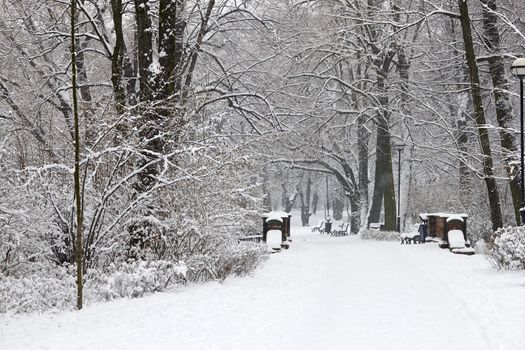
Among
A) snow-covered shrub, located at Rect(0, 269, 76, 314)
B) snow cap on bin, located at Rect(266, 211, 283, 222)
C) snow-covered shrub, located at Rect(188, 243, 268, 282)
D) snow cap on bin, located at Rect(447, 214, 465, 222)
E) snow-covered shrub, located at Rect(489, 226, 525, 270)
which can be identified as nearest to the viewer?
snow-covered shrub, located at Rect(0, 269, 76, 314)

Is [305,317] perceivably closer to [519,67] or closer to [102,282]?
[102,282]

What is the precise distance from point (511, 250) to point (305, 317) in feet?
18.2

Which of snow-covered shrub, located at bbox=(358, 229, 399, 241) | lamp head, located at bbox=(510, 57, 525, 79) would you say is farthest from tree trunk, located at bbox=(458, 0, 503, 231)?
snow-covered shrub, located at bbox=(358, 229, 399, 241)

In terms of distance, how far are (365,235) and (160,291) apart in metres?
17.3

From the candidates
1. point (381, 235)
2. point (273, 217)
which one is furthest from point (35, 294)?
point (381, 235)

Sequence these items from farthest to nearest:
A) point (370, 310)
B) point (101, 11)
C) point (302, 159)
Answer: point (302, 159), point (101, 11), point (370, 310)

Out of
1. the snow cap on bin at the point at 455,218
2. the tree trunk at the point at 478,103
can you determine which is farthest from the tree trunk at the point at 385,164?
the tree trunk at the point at 478,103

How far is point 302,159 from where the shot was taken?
1219 inches

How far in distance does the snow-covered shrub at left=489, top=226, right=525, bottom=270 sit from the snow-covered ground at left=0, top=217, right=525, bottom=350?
0.26 metres

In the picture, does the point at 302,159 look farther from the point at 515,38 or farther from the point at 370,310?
the point at 370,310

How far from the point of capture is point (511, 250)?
11617mm

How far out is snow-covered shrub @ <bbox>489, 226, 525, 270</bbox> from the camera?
37.4ft

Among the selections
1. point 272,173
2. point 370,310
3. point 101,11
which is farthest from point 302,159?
point 370,310

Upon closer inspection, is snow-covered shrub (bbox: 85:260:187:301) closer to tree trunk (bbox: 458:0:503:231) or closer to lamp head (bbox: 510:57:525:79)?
lamp head (bbox: 510:57:525:79)
